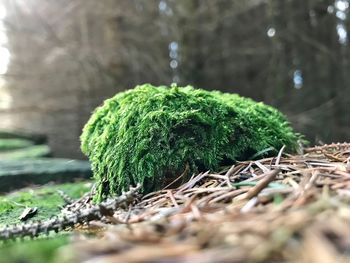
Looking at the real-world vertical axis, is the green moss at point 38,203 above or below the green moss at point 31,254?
above

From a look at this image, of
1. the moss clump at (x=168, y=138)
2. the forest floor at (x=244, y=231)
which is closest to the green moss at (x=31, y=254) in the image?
the forest floor at (x=244, y=231)

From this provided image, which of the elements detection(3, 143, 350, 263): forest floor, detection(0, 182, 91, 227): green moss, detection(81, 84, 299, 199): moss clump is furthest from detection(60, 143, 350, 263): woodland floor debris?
detection(0, 182, 91, 227): green moss

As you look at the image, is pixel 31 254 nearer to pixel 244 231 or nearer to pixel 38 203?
pixel 244 231

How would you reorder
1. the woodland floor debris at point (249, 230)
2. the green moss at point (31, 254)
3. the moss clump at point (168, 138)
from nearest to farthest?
the woodland floor debris at point (249, 230)
the green moss at point (31, 254)
the moss clump at point (168, 138)

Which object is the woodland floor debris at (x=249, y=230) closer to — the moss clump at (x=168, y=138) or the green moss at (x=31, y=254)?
the green moss at (x=31, y=254)

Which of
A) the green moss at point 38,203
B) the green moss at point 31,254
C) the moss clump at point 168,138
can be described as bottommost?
the green moss at point 31,254

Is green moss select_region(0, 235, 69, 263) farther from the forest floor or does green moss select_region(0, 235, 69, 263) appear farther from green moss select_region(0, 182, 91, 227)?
green moss select_region(0, 182, 91, 227)

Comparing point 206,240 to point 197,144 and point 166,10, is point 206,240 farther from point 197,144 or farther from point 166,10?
point 166,10
